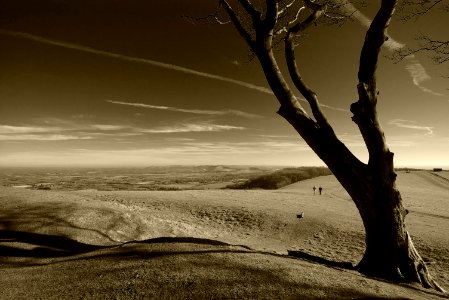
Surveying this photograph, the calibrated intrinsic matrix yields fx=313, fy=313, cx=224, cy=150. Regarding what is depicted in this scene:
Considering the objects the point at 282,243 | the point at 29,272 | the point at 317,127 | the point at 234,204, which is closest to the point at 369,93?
the point at 317,127

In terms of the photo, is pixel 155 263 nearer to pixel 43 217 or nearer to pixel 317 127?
pixel 317 127

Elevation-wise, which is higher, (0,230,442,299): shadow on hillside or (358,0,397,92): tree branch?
(358,0,397,92): tree branch

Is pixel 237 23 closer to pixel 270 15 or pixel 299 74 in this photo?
pixel 270 15

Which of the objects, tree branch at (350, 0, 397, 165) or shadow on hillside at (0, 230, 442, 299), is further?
tree branch at (350, 0, 397, 165)

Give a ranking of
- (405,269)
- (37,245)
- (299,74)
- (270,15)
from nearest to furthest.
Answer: (405,269), (270,15), (299,74), (37,245)

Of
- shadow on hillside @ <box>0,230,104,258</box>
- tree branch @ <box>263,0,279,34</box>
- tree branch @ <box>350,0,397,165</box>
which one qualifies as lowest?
shadow on hillside @ <box>0,230,104,258</box>

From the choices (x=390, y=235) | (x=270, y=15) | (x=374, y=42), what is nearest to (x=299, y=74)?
(x=270, y=15)

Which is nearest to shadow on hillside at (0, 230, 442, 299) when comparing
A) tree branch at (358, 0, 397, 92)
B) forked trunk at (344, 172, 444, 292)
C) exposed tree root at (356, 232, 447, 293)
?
exposed tree root at (356, 232, 447, 293)

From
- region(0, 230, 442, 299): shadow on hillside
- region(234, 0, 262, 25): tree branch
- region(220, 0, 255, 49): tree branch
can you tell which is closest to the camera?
region(0, 230, 442, 299): shadow on hillside

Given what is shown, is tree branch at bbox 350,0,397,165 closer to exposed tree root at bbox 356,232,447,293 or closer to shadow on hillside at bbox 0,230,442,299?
exposed tree root at bbox 356,232,447,293

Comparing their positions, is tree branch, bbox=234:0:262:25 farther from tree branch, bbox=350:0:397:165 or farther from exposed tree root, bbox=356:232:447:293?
exposed tree root, bbox=356:232:447:293

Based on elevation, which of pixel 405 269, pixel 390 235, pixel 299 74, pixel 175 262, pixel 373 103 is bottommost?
pixel 405 269

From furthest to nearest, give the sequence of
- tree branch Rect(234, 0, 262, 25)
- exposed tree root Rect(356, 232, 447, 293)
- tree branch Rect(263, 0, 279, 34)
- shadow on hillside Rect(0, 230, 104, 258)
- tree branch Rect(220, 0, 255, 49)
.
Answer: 1. shadow on hillside Rect(0, 230, 104, 258)
2. tree branch Rect(220, 0, 255, 49)
3. tree branch Rect(234, 0, 262, 25)
4. tree branch Rect(263, 0, 279, 34)
5. exposed tree root Rect(356, 232, 447, 293)

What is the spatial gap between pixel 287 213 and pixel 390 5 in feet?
46.3
